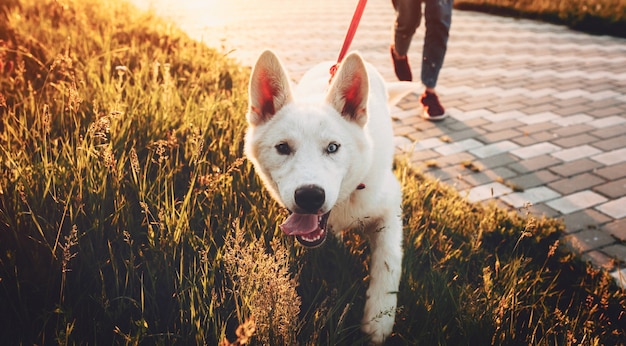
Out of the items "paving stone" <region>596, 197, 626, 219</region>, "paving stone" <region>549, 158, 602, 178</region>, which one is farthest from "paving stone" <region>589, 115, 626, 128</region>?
"paving stone" <region>596, 197, 626, 219</region>

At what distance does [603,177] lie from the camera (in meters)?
3.69

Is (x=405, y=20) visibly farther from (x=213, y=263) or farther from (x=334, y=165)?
(x=213, y=263)

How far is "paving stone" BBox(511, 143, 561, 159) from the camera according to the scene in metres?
4.14

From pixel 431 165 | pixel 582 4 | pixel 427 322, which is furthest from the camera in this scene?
pixel 582 4

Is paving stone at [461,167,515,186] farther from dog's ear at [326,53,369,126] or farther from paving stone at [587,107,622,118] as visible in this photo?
paving stone at [587,107,622,118]

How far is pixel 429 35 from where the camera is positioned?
190 inches

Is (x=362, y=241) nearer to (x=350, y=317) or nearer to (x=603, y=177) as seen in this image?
(x=350, y=317)

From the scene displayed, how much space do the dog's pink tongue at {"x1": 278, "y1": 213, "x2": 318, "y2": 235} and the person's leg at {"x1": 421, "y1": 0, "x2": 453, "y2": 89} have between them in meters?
3.21

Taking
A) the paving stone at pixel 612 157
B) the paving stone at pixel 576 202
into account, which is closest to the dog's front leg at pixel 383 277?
the paving stone at pixel 576 202

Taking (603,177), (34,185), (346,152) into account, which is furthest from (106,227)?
(603,177)

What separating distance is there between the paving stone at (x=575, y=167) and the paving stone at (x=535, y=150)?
26cm

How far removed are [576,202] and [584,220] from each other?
24 centimetres

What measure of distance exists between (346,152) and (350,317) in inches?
30.4

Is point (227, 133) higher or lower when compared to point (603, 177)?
higher
